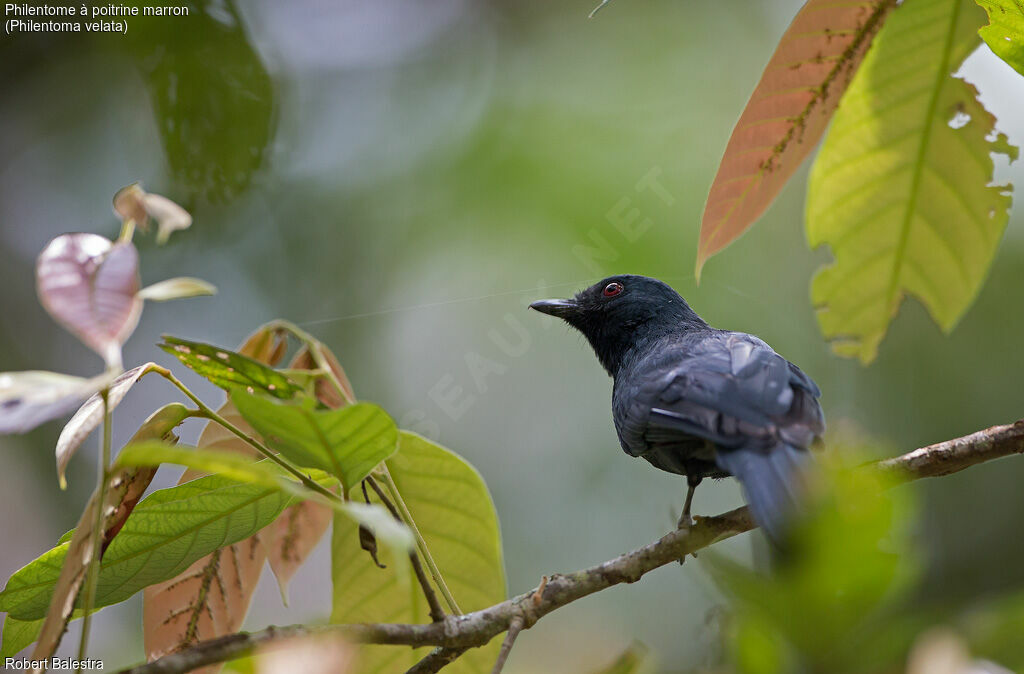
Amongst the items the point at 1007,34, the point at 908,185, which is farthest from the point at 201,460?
the point at 908,185

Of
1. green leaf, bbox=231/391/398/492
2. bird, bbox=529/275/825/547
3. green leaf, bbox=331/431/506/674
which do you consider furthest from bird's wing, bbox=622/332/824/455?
green leaf, bbox=231/391/398/492

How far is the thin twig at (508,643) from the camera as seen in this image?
1.26 meters

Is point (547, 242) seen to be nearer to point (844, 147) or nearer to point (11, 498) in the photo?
point (844, 147)

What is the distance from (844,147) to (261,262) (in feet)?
A: 18.6

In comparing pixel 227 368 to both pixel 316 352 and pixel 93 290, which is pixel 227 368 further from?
pixel 93 290

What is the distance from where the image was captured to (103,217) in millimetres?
6430

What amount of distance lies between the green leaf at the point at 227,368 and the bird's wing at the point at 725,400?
978 millimetres

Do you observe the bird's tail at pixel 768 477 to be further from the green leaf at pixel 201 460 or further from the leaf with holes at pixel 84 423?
the leaf with holes at pixel 84 423

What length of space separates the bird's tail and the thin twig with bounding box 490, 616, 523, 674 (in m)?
0.46

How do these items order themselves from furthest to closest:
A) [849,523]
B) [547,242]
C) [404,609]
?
[547,242] → [404,609] → [849,523]

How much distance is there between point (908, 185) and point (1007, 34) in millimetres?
713

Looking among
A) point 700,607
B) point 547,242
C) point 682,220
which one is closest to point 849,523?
point 682,220


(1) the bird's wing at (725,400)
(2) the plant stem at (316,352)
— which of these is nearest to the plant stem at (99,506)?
(2) the plant stem at (316,352)

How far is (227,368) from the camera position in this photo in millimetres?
1656
